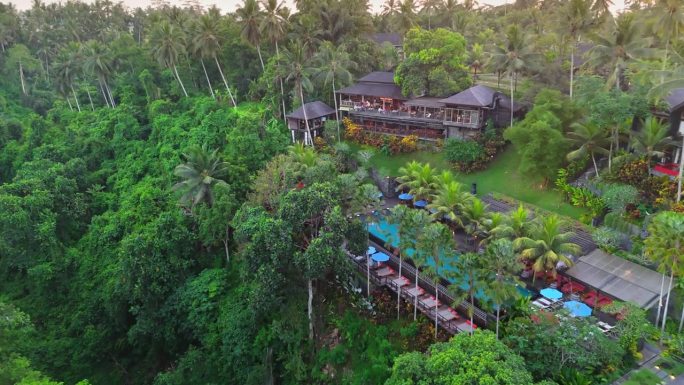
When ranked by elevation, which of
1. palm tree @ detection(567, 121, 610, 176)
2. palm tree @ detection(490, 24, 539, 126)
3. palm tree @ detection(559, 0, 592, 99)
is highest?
palm tree @ detection(559, 0, 592, 99)

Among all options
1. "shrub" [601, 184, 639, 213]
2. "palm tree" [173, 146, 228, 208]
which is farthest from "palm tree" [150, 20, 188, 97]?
"shrub" [601, 184, 639, 213]

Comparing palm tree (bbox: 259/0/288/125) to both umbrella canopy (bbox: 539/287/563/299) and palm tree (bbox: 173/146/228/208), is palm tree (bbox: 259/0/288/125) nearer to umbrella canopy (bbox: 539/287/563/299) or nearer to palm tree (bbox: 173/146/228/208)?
palm tree (bbox: 173/146/228/208)

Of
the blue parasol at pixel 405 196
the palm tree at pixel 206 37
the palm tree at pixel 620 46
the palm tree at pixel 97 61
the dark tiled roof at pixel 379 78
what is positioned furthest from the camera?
the palm tree at pixel 97 61

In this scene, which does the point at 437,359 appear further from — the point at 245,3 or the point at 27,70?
the point at 27,70

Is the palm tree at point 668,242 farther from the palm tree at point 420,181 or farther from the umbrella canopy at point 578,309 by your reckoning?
the palm tree at point 420,181

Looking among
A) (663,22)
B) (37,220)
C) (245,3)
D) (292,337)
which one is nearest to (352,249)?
(292,337)

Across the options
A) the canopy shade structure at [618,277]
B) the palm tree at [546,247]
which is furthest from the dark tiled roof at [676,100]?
the palm tree at [546,247]

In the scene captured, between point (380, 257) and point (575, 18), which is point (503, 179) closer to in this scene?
point (575, 18)
